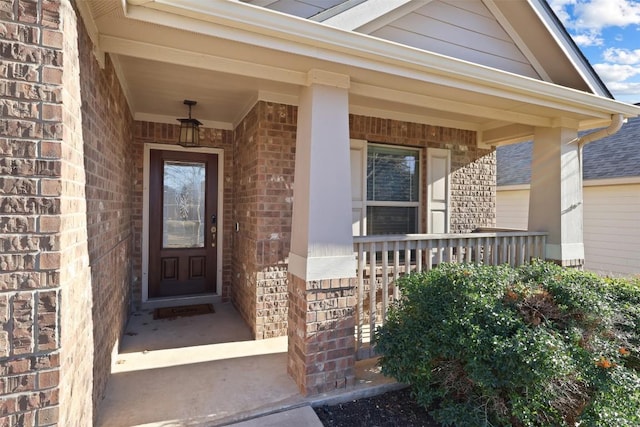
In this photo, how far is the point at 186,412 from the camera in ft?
7.97

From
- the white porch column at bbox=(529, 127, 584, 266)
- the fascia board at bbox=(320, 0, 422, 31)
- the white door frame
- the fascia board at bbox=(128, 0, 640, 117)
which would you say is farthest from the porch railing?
the white door frame

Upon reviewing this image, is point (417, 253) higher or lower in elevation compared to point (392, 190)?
lower

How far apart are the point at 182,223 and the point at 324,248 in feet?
10.0

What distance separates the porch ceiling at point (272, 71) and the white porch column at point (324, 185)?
21cm

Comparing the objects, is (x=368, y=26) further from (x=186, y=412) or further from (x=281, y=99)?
(x=186, y=412)

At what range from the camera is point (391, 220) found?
15.6ft

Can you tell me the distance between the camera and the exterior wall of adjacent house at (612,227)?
24.0 ft

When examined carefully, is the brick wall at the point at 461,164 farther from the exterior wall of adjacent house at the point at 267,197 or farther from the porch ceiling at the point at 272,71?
the porch ceiling at the point at 272,71

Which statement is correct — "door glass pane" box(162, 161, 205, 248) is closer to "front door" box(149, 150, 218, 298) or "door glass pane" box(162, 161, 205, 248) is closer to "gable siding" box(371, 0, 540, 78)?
"front door" box(149, 150, 218, 298)

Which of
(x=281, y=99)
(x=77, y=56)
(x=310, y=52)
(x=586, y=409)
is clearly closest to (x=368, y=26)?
(x=310, y=52)

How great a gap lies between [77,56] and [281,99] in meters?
2.22

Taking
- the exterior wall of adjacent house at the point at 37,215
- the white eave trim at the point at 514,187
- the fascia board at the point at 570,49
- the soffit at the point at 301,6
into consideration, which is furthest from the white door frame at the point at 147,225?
the white eave trim at the point at 514,187

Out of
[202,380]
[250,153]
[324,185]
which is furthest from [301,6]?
[202,380]

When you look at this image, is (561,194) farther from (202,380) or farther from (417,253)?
(202,380)
